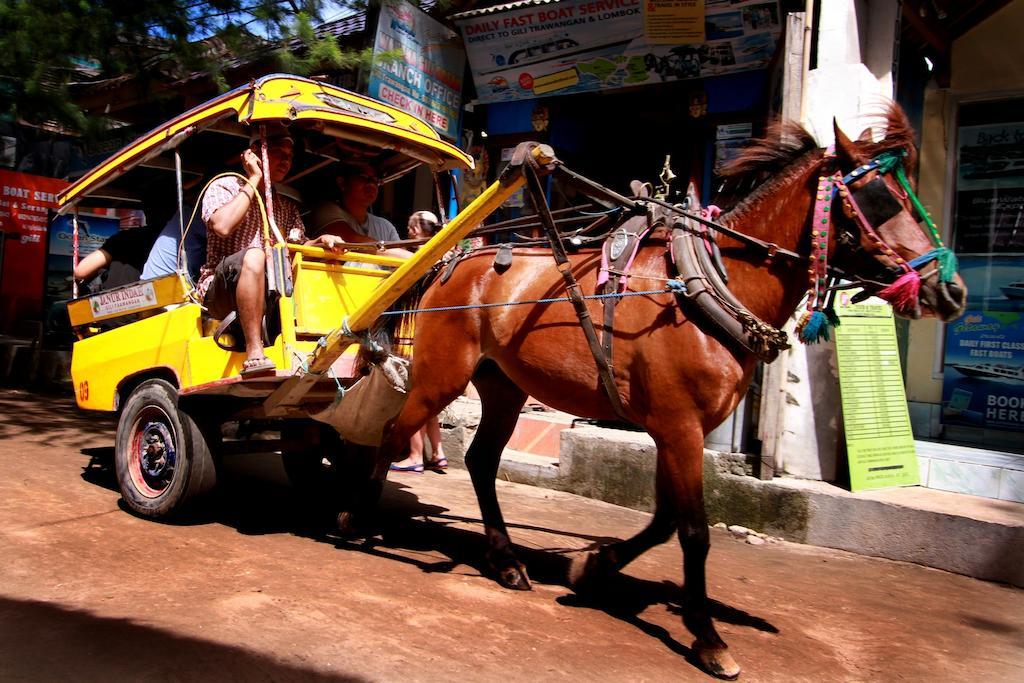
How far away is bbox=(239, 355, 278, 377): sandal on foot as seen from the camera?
4.19 meters

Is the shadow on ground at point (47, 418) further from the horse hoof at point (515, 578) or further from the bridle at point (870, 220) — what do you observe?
the bridle at point (870, 220)

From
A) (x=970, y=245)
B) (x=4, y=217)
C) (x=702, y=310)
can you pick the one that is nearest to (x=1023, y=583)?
(x=702, y=310)

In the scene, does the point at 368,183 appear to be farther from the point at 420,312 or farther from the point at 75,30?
the point at 75,30

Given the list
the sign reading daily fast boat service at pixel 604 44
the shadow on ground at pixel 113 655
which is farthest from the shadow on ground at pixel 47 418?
the sign reading daily fast boat service at pixel 604 44

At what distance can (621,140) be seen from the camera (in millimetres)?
9156

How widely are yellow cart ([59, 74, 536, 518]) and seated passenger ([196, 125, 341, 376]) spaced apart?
120 mm

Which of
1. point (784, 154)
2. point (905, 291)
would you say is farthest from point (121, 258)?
point (905, 291)

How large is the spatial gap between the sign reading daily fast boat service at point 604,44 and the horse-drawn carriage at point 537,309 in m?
3.34

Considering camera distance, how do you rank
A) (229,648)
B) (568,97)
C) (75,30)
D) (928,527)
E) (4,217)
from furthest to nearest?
(4,217) → (568,97) → (75,30) → (928,527) → (229,648)

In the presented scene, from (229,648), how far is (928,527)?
4.18 meters

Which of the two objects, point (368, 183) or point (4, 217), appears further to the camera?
point (4, 217)

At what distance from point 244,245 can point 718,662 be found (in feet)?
11.5

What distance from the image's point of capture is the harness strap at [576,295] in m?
3.69

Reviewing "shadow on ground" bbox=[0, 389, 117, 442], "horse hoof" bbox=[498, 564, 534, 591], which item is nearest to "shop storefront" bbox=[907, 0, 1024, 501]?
"horse hoof" bbox=[498, 564, 534, 591]
